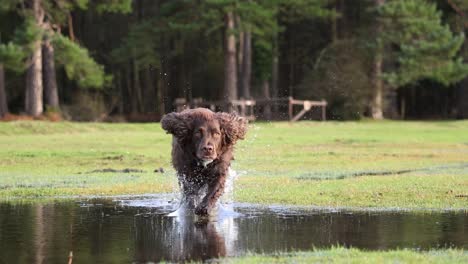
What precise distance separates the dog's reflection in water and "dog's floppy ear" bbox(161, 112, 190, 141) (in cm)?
101

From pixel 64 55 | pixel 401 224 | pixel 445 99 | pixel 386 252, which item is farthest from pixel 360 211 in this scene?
pixel 445 99

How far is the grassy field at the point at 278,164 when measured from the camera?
1498 cm

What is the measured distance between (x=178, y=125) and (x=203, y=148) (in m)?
0.69

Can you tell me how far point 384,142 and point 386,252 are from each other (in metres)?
23.7

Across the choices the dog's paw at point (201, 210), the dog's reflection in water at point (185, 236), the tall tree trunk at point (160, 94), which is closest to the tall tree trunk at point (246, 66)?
the tall tree trunk at point (160, 94)

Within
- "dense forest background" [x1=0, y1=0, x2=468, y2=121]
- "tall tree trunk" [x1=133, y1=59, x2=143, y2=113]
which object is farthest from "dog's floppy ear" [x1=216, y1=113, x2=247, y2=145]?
"tall tree trunk" [x1=133, y1=59, x2=143, y2=113]

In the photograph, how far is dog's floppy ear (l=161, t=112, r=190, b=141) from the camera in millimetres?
12922

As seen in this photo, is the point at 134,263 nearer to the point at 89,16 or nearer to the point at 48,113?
the point at 48,113

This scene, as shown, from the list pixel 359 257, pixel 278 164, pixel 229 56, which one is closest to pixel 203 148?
pixel 359 257

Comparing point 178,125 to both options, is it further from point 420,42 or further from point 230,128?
point 420,42

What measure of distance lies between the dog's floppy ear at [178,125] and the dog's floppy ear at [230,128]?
0.46 meters

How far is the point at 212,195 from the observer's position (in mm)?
12617

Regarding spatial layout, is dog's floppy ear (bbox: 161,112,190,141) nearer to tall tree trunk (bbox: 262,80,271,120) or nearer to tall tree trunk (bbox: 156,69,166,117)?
tall tree trunk (bbox: 262,80,271,120)

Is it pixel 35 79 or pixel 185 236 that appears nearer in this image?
pixel 185 236
